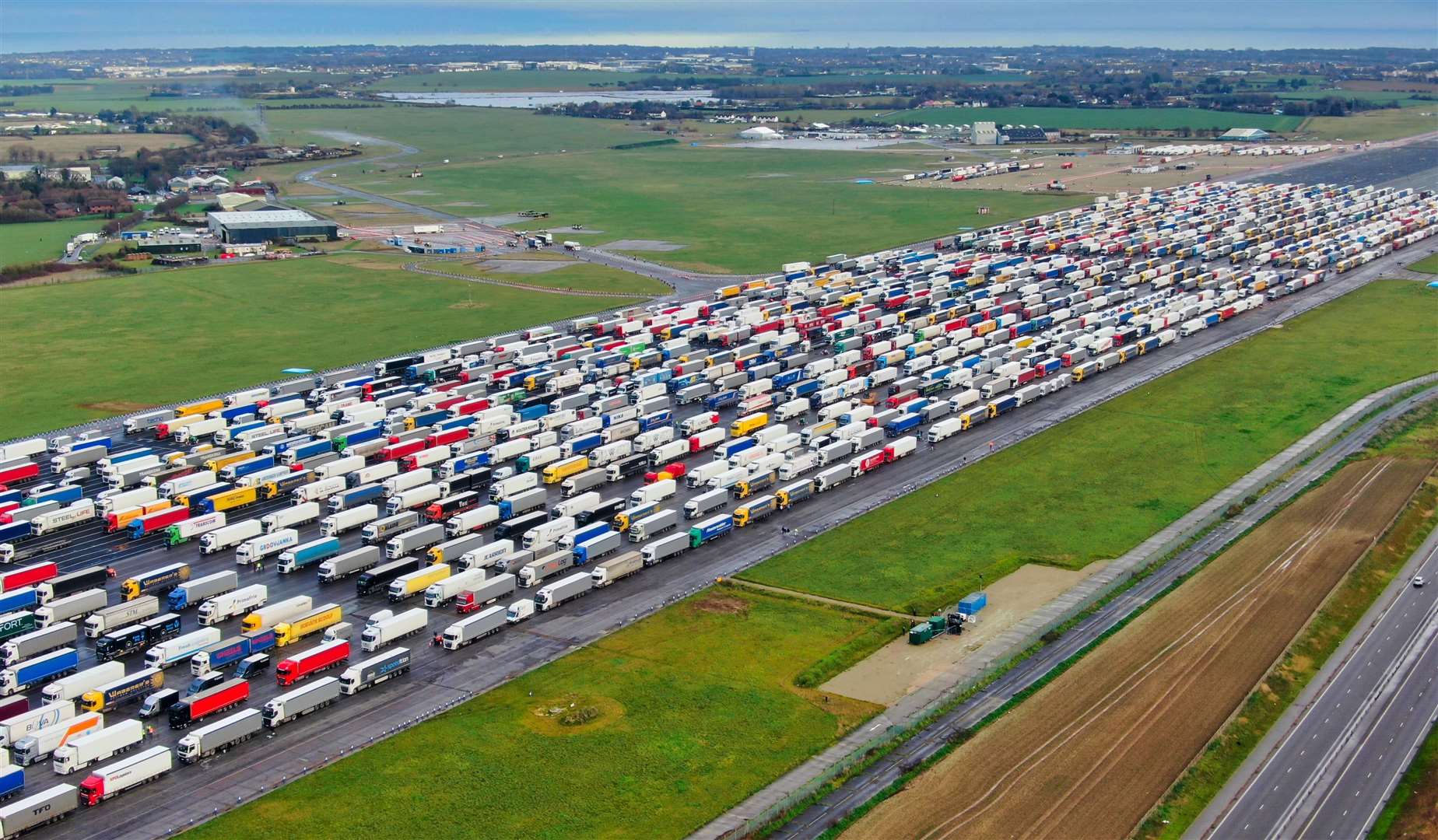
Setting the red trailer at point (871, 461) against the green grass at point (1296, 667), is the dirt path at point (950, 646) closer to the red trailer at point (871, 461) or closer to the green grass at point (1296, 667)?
the green grass at point (1296, 667)

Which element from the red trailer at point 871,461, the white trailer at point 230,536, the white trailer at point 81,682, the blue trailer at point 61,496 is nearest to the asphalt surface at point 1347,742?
the red trailer at point 871,461

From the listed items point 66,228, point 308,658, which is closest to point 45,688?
point 308,658

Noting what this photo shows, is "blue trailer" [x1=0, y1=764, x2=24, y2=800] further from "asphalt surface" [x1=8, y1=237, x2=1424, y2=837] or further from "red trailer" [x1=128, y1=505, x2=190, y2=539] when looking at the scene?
"red trailer" [x1=128, y1=505, x2=190, y2=539]

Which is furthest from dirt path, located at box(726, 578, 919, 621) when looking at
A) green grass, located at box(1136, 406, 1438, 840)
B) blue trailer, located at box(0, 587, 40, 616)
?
blue trailer, located at box(0, 587, 40, 616)

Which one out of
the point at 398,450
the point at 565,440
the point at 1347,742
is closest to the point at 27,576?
the point at 398,450

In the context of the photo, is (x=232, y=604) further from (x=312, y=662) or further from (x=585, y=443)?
(x=585, y=443)

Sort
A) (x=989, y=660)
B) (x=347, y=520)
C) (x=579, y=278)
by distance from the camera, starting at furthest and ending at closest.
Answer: (x=579, y=278)
(x=347, y=520)
(x=989, y=660)
